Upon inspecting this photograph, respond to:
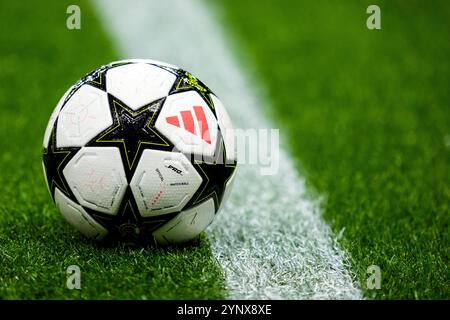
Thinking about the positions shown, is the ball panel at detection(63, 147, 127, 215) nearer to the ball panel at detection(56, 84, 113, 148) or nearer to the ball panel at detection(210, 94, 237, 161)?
the ball panel at detection(56, 84, 113, 148)

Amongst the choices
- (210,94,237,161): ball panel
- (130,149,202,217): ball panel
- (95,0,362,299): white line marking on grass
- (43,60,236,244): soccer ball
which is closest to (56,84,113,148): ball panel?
(43,60,236,244): soccer ball

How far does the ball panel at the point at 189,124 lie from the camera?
3662mm

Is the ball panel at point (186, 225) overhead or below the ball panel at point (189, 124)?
below

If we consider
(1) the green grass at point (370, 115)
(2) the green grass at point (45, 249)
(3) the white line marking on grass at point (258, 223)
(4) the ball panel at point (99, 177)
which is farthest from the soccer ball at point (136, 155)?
(1) the green grass at point (370, 115)

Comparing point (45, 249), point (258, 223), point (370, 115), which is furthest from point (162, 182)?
point (370, 115)

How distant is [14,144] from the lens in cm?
596

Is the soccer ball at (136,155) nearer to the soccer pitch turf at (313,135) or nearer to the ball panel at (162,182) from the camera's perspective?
the ball panel at (162,182)

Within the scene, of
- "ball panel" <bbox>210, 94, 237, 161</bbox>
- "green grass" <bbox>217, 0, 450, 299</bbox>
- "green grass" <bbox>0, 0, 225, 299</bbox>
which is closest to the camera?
"green grass" <bbox>0, 0, 225, 299</bbox>

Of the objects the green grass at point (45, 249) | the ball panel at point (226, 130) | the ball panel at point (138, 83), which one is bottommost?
the green grass at point (45, 249)

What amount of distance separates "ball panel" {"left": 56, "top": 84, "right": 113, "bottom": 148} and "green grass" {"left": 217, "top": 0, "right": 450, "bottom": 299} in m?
1.73

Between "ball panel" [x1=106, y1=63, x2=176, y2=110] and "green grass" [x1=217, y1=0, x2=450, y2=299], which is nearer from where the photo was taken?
"ball panel" [x1=106, y1=63, x2=176, y2=110]

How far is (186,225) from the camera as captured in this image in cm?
386

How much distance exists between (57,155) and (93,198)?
0.33 metres

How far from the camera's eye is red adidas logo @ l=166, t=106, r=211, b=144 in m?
3.68
